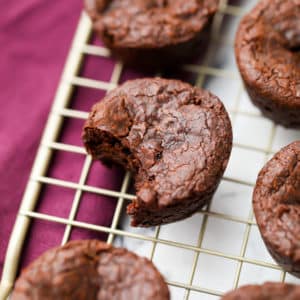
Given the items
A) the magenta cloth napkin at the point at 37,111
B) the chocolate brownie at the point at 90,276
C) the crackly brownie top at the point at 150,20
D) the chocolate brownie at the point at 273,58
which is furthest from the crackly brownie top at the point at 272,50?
the chocolate brownie at the point at 90,276

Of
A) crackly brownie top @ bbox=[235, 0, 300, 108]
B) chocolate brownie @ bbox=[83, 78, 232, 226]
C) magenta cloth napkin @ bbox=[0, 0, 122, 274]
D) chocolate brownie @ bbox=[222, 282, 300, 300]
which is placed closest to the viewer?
chocolate brownie @ bbox=[222, 282, 300, 300]

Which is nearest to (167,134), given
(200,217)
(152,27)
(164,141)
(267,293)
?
(164,141)

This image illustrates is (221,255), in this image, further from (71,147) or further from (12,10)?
(12,10)

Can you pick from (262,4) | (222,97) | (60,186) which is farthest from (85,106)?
(262,4)

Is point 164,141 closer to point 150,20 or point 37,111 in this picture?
point 150,20

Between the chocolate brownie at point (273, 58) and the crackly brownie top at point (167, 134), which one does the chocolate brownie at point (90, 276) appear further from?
the chocolate brownie at point (273, 58)

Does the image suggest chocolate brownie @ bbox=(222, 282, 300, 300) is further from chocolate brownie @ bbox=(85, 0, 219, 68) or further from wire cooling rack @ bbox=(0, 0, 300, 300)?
chocolate brownie @ bbox=(85, 0, 219, 68)

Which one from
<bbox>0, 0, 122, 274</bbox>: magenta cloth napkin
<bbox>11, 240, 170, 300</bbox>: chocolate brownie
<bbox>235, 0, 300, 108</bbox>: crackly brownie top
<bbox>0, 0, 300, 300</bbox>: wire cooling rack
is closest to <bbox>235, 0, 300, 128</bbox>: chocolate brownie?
<bbox>235, 0, 300, 108</bbox>: crackly brownie top
